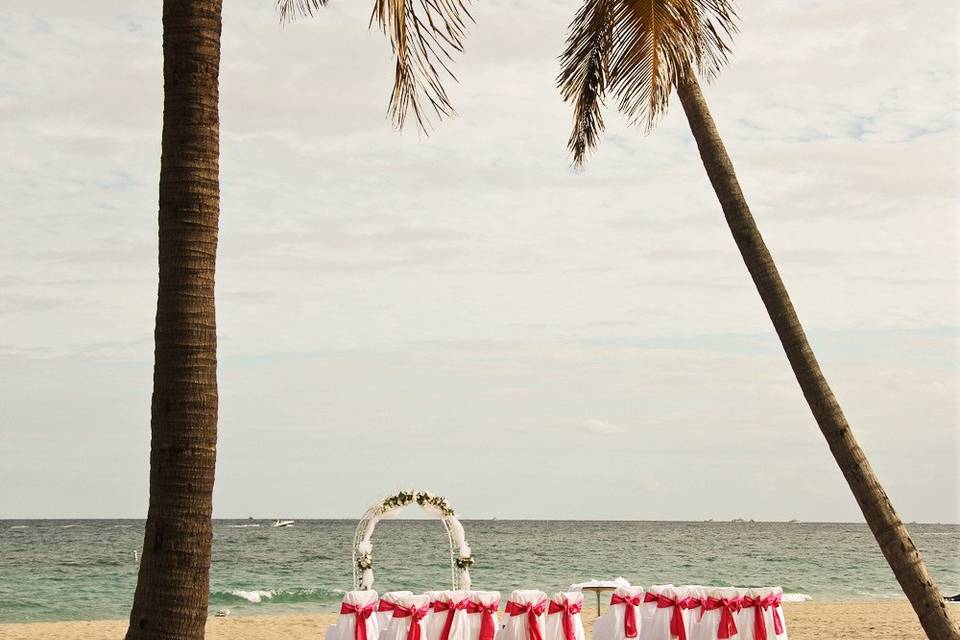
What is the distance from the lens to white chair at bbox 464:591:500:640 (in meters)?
11.8

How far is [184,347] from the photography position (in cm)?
499

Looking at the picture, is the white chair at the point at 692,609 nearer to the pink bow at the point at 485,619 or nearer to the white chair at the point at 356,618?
the pink bow at the point at 485,619

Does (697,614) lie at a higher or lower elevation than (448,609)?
lower

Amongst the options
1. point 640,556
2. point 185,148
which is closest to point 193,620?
point 185,148

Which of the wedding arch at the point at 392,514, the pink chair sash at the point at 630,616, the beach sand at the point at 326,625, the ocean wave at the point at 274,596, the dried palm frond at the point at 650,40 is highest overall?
the dried palm frond at the point at 650,40

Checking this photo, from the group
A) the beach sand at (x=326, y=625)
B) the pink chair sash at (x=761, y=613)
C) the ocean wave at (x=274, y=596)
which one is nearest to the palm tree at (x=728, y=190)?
the pink chair sash at (x=761, y=613)

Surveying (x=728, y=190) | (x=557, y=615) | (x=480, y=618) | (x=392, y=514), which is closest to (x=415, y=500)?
(x=392, y=514)

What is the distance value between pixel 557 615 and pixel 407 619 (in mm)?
1788

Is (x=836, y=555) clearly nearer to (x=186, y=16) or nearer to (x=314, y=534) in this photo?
(x=314, y=534)

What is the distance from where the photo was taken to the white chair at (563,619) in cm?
1242

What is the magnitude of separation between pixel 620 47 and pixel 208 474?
5.89 m

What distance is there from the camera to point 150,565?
4875 mm

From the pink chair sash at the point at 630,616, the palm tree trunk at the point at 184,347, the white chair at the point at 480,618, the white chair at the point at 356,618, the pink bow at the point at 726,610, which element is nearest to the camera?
the palm tree trunk at the point at 184,347

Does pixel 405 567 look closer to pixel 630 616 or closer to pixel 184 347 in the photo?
pixel 630 616
